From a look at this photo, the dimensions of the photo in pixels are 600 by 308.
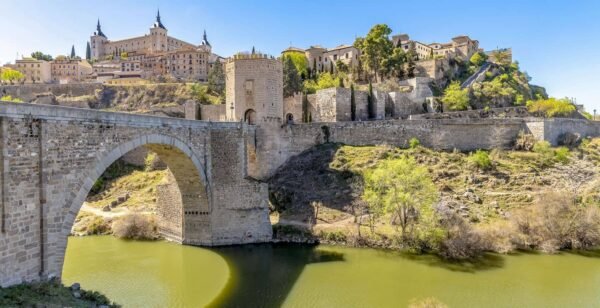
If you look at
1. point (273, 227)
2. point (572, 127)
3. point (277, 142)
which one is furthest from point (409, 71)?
point (273, 227)

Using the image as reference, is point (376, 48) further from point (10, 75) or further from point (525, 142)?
point (10, 75)

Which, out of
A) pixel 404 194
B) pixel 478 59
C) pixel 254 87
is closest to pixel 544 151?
pixel 404 194

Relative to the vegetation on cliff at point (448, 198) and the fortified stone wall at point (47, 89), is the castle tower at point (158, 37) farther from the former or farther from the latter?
the vegetation on cliff at point (448, 198)

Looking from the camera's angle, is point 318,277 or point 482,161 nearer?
A: point 318,277

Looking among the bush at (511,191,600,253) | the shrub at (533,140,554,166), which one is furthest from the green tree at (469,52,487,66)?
the bush at (511,191,600,253)

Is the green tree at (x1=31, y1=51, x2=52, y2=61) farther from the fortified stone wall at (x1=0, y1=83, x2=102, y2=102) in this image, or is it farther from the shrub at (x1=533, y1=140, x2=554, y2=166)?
the shrub at (x1=533, y1=140, x2=554, y2=166)

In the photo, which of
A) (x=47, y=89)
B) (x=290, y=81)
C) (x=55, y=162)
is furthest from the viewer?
(x=47, y=89)

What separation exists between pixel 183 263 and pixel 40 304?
9.87m

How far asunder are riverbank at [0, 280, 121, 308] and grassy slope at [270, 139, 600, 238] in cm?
1298

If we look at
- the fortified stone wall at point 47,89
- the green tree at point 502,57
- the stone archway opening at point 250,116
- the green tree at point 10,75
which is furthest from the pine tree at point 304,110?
the green tree at point 10,75

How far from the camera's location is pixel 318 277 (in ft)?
56.2

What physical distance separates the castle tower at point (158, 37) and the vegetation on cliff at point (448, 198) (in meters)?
69.5

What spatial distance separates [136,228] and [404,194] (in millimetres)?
15574

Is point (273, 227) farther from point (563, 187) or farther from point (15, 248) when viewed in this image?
point (563, 187)
